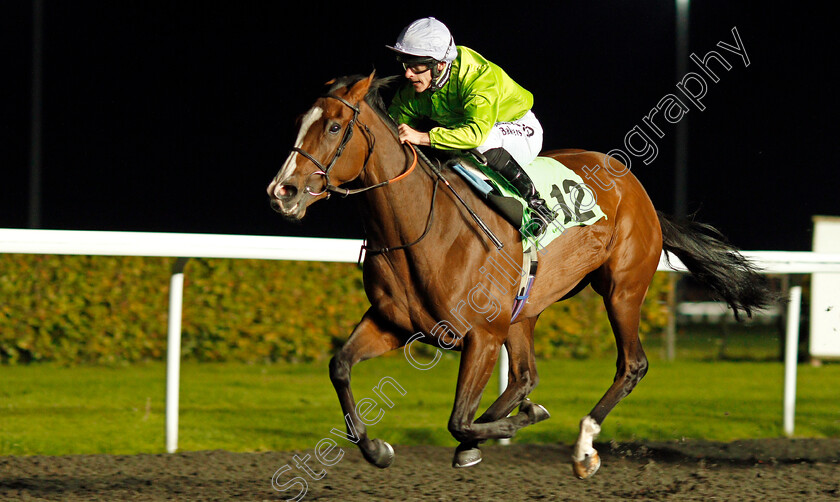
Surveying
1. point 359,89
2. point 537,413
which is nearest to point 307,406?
point 537,413

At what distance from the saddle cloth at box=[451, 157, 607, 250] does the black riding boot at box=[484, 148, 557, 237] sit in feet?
0.08

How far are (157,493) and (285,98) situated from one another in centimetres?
1014

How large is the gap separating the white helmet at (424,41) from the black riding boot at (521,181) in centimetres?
45

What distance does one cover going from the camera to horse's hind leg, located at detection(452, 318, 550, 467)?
3.31 meters

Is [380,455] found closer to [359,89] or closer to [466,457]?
[466,457]

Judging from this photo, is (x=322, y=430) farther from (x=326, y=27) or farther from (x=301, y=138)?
(x=326, y=27)

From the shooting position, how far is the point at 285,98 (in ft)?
42.6

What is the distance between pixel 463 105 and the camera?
3.33 meters

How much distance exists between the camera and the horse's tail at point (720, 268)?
443 cm

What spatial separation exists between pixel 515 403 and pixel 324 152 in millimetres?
1465

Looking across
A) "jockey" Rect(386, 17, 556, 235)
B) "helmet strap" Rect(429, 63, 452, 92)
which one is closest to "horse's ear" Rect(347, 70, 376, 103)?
"jockey" Rect(386, 17, 556, 235)

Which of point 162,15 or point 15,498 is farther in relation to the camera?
point 162,15

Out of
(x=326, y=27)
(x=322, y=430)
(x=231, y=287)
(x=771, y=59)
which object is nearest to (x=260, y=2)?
(x=326, y=27)

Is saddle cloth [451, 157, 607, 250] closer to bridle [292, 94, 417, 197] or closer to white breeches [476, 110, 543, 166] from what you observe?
white breeches [476, 110, 543, 166]
